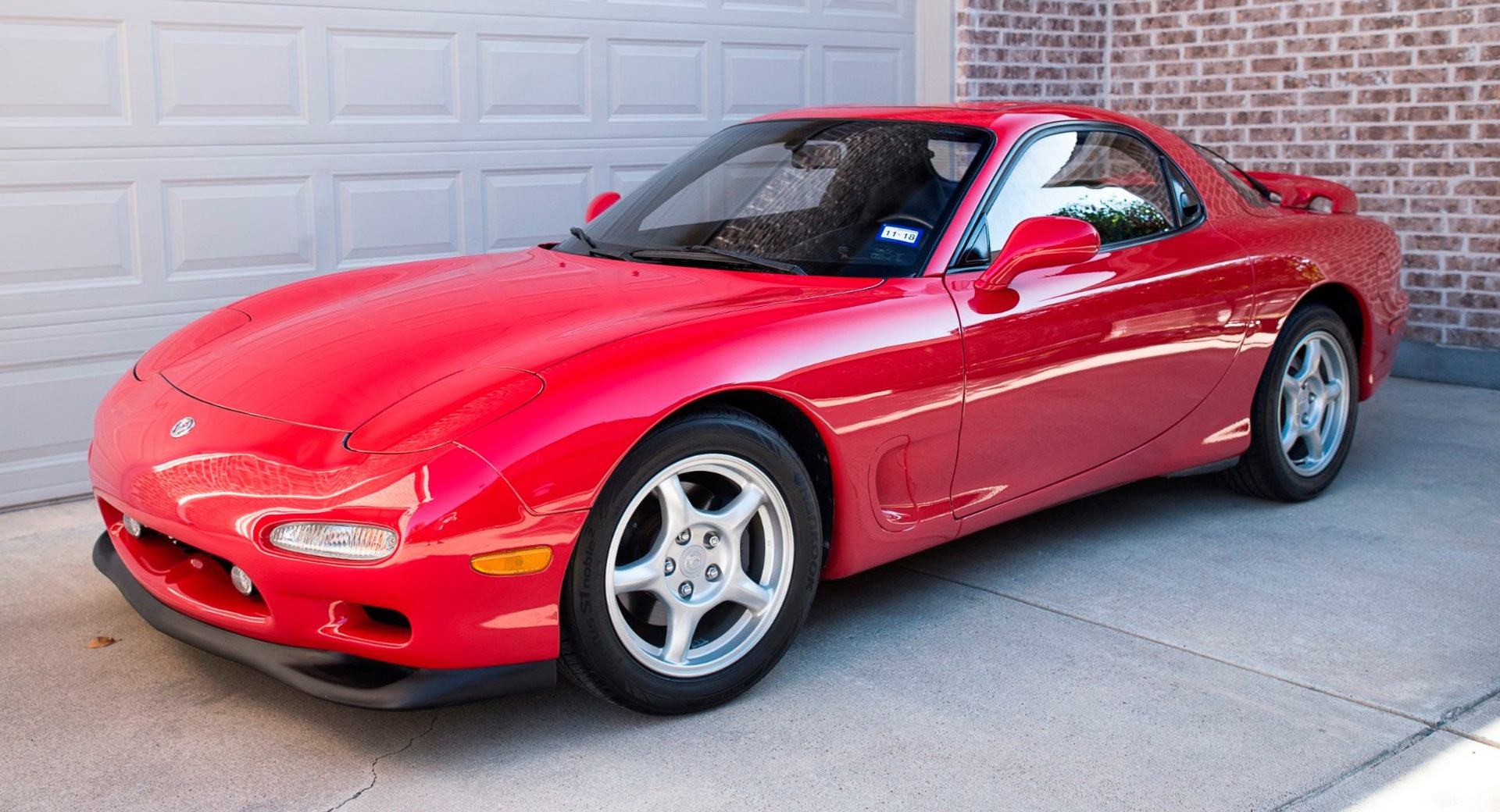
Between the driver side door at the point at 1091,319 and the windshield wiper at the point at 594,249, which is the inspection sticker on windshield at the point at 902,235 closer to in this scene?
the driver side door at the point at 1091,319

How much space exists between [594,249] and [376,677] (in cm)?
Answer: 172

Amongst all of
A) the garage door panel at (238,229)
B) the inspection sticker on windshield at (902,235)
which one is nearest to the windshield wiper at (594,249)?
the inspection sticker on windshield at (902,235)

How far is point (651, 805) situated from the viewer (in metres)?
2.77

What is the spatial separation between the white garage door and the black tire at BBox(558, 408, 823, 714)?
3048 millimetres

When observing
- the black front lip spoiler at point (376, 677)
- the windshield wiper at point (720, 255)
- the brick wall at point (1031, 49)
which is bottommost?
the black front lip spoiler at point (376, 677)

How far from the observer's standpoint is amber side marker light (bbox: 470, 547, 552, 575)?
2.74 metres

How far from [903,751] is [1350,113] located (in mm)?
5806

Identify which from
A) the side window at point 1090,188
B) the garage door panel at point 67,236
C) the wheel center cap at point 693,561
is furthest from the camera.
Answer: the garage door panel at point 67,236

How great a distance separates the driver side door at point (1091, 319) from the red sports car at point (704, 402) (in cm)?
1

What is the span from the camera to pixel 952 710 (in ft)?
10.6

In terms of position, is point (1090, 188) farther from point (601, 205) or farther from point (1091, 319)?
point (601, 205)

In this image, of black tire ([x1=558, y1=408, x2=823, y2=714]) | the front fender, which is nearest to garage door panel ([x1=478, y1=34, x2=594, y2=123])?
the front fender

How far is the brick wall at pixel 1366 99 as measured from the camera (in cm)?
702

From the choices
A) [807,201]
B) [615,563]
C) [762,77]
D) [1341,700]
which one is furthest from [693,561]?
[762,77]
